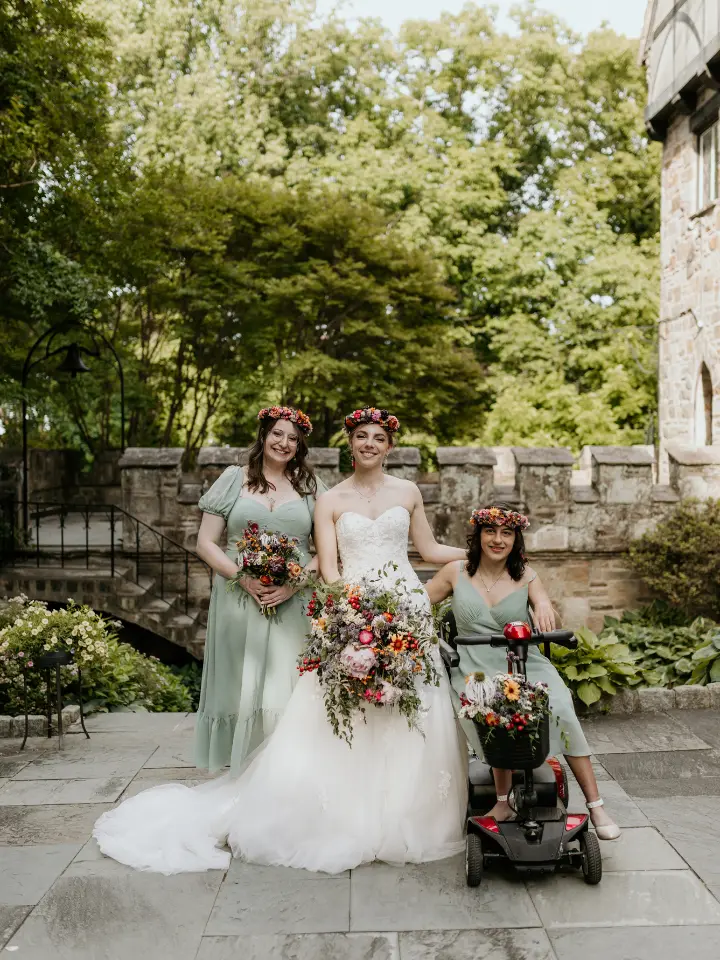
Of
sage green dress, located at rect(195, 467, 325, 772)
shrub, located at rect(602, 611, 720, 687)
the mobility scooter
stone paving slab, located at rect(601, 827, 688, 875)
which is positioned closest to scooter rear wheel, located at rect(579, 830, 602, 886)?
the mobility scooter

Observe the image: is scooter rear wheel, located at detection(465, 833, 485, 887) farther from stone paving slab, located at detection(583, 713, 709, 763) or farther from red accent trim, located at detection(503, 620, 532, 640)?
stone paving slab, located at detection(583, 713, 709, 763)

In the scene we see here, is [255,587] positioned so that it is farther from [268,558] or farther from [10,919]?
[10,919]

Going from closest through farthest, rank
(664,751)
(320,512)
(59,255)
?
(320,512) < (664,751) < (59,255)

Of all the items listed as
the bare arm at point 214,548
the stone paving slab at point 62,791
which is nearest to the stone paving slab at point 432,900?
the bare arm at point 214,548

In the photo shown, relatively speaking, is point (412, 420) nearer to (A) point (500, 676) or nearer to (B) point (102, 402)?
(B) point (102, 402)

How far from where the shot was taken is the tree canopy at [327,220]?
12.4 meters

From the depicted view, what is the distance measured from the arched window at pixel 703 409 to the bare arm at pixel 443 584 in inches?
400

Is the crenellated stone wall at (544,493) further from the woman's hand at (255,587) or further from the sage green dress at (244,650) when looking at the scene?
the woman's hand at (255,587)

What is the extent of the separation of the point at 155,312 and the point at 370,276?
4080 mm

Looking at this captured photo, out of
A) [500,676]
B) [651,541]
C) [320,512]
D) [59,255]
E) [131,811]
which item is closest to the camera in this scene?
[500,676]

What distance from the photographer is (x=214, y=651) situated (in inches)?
197

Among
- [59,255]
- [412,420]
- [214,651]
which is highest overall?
[59,255]

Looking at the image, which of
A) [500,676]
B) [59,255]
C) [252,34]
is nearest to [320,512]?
[500,676]

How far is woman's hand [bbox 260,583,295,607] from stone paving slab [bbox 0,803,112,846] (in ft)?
4.59
